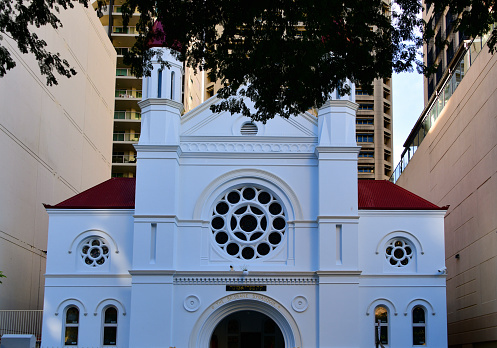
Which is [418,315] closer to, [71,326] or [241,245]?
[241,245]

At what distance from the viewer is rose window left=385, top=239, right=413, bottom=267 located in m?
31.3

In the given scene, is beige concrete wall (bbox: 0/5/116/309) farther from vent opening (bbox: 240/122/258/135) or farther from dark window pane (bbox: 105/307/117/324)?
vent opening (bbox: 240/122/258/135)

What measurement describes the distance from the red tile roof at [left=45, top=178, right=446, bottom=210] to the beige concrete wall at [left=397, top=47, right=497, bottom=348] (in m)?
3.67

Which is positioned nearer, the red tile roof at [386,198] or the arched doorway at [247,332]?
the red tile roof at [386,198]

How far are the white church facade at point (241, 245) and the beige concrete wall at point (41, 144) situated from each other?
4045 mm

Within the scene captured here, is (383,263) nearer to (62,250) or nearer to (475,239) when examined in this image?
(475,239)

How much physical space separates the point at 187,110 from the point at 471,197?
34.1m

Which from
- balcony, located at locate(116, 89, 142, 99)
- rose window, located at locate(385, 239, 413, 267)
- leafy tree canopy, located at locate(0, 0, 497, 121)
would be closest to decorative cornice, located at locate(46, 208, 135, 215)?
rose window, located at locate(385, 239, 413, 267)

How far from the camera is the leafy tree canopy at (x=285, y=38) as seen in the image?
1641 cm

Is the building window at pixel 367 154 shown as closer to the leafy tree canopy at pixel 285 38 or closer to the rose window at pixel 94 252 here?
the rose window at pixel 94 252

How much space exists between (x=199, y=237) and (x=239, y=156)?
380 cm

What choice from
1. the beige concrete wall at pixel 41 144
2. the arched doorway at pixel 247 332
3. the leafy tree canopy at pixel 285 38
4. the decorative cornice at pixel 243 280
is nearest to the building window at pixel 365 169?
the beige concrete wall at pixel 41 144

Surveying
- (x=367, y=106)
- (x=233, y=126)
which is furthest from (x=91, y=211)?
(x=367, y=106)

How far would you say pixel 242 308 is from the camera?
3070cm
